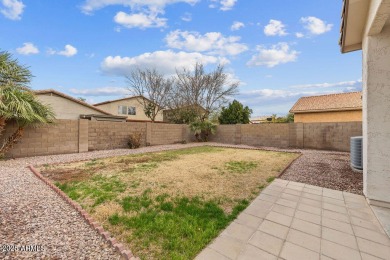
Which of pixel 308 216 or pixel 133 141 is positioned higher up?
pixel 133 141

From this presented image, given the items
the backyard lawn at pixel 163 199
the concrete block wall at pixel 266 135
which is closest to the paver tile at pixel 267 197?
the backyard lawn at pixel 163 199

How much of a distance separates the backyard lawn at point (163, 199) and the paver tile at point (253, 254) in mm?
439

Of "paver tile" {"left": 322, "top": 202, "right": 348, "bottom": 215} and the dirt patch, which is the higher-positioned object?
the dirt patch

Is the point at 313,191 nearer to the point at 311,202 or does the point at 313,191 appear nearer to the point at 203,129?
the point at 311,202

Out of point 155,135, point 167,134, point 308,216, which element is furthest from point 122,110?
point 308,216

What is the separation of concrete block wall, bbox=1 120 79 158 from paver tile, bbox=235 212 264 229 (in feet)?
30.9

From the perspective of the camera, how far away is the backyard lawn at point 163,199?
2285 millimetres

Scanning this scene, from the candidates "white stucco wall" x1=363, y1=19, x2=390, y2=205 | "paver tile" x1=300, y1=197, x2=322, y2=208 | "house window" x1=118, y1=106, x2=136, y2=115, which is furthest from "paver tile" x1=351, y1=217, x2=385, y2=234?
"house window" x1=118, y1=106, x2=136, y2=115

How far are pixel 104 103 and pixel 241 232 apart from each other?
83.4ft

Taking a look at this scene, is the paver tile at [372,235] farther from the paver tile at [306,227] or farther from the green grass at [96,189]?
the green grass at [96,189]

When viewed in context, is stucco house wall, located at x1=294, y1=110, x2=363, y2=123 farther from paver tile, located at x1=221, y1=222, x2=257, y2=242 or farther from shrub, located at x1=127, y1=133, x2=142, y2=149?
paver tile, located at x1=221, y1=222, x2=257, y2=242

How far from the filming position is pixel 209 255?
2.01m

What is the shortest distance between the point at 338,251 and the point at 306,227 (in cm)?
52

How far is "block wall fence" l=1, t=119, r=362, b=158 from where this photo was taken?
817cm
